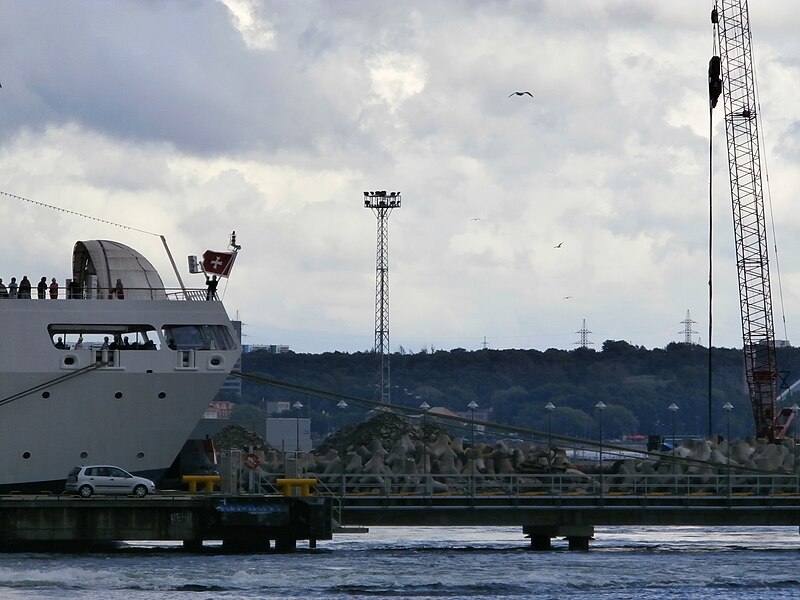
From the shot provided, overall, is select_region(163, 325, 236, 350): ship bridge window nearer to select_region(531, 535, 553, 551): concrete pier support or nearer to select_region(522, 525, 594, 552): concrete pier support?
select_region(522, 525, 594, 552): concrete pier support

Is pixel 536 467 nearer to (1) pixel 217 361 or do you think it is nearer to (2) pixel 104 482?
(1) pixel 217 361

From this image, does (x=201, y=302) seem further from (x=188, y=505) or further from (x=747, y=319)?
(x=747, y=319)

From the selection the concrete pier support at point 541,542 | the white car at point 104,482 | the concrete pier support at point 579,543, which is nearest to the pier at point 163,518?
the white car at point 104,482

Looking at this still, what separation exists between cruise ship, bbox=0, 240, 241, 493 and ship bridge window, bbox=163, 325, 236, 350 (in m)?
0.03

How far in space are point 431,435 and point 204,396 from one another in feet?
197

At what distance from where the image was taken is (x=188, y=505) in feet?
154

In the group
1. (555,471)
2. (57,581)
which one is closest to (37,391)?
(57,581)

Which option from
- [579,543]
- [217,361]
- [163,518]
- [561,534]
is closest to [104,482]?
[163,518]

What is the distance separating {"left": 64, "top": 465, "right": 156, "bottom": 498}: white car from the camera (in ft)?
160

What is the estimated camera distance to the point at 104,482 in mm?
49031

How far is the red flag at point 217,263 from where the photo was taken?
5406 centimetres

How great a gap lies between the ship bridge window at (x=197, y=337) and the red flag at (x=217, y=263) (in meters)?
1.97

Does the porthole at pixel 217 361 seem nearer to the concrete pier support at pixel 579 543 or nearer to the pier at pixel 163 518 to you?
the pier at pixel 163 518

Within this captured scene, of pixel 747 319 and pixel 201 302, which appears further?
pixel 747 319
